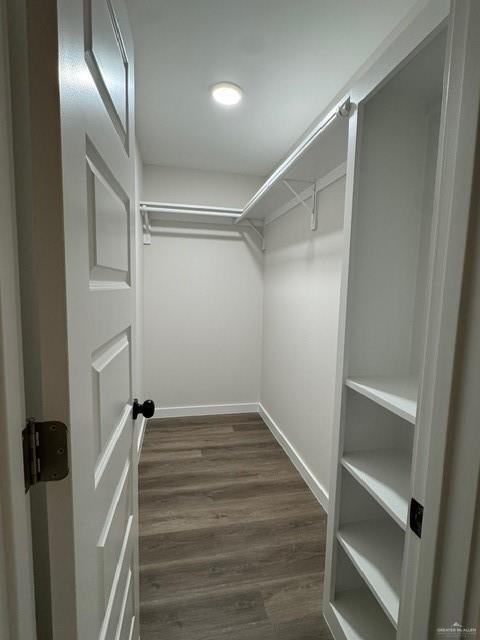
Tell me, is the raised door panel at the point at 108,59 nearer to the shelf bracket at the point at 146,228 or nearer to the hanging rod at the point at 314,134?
the hanging rod at the point at 314,134

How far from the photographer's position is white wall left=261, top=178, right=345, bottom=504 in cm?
190

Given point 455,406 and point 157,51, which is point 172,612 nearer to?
point 455,406

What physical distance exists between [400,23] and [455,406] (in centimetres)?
167

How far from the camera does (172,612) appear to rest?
1.31 metres

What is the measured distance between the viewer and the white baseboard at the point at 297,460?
6.51 ft

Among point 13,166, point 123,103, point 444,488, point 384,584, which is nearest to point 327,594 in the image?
point 384,584

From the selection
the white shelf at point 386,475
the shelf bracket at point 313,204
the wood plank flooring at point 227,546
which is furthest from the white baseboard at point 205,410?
the white shelf at point 386,475

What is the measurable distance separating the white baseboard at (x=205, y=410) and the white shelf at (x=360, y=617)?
2.12 m

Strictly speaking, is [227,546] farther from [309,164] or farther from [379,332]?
[309,164]

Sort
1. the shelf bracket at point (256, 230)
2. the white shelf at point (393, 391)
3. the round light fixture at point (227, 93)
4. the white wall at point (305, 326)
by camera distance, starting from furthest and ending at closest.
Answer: the shelf bracket at point (256, 230) → the white wall at point (305, 326) → the round light fixture at point (227, 93) → the white shelf at point (393, 391)

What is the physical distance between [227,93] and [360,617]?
8.74 ft

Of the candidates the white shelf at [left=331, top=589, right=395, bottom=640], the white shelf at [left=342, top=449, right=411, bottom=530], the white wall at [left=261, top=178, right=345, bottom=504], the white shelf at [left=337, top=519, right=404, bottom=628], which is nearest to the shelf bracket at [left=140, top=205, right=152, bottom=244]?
the white wall at [left=261, top=178, right=345, bottom=504]

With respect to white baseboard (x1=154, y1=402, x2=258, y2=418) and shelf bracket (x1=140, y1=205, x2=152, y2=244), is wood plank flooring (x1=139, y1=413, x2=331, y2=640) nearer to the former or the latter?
white baseboard (x1=154, y1=402, x2=258, y2=418)

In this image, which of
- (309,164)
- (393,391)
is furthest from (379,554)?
(309,164)
